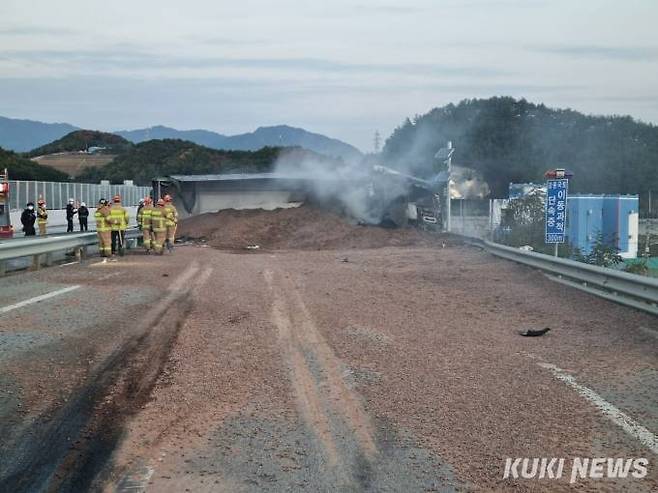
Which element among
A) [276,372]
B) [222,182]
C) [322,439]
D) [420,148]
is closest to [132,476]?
[322,439]

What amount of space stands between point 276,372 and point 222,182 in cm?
2297

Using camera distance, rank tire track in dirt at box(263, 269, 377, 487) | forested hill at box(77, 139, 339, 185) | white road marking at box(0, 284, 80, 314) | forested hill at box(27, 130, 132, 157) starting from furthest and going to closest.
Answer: forested hill at box(27, 130, 132, 157), forested hill at box(77, 139, 339, 185), white road marking at box(0, 284, 80, 314), tire track in dirt at box(263, 269, 377, 487)

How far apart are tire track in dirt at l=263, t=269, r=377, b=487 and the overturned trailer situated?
19.7 meters

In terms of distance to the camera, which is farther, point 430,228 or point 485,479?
point 430,228

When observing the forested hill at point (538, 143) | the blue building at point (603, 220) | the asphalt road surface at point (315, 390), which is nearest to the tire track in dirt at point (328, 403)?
the asphalt road surface at point (315, 390)

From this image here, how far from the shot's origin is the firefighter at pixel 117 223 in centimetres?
2095

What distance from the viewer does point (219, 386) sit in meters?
6.78

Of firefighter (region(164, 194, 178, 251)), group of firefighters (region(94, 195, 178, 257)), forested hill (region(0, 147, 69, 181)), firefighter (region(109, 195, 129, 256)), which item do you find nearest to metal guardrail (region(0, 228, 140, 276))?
group of firefighters (region(94, 195, 178, 257))

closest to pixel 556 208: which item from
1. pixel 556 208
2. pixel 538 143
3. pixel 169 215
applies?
pixel 556 208

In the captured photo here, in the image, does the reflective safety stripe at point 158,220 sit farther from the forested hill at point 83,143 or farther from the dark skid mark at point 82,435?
the forested hill at point 83,143

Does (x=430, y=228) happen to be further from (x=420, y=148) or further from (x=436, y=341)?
(x=436, y=341)

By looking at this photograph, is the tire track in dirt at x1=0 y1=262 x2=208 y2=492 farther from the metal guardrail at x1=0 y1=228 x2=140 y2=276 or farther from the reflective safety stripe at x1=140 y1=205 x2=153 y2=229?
the reflective safety stripe at x1=140 y1=205 x2=153 y2=229

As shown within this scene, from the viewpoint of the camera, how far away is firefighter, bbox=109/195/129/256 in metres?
21.0

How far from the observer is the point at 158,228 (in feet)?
71.6
